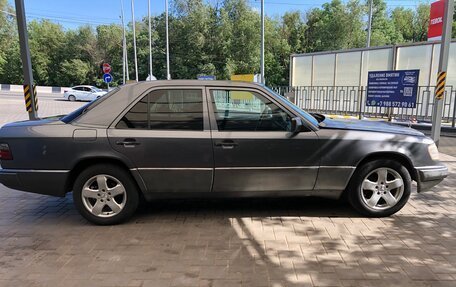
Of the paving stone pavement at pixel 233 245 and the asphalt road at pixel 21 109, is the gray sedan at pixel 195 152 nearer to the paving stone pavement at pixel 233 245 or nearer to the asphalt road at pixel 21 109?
the paving stone pavement at pixel 233 245

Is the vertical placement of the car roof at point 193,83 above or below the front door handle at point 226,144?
above

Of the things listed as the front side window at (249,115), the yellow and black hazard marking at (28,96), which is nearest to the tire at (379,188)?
the front side window at (249,115)

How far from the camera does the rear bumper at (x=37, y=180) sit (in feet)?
14.7

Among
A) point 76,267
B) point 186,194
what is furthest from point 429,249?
point 76,267

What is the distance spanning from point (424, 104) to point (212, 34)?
35.7 meters

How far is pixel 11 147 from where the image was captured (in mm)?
4473

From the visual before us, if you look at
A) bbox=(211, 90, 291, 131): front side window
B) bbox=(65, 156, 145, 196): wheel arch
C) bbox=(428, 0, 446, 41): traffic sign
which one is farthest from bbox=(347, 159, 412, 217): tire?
bbox=(428, 0, 446, 41): traffic sign

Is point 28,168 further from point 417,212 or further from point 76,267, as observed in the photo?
point 417,212

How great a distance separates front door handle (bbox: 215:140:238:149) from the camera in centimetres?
448

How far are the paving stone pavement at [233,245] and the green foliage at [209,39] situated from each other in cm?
3915

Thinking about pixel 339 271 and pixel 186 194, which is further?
pixel 186 194

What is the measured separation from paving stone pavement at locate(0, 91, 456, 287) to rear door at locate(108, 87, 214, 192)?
61cm

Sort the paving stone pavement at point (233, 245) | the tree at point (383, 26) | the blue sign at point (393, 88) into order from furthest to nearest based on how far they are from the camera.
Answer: the tree at point (383, 26) → the blue sign at point (393, 88) → the paving stone pavement at point (233, 245)

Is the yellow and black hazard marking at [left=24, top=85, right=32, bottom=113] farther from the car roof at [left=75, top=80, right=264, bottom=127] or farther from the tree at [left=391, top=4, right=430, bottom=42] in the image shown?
the tree at [left=391, top=4, right=430, bottom=42]
